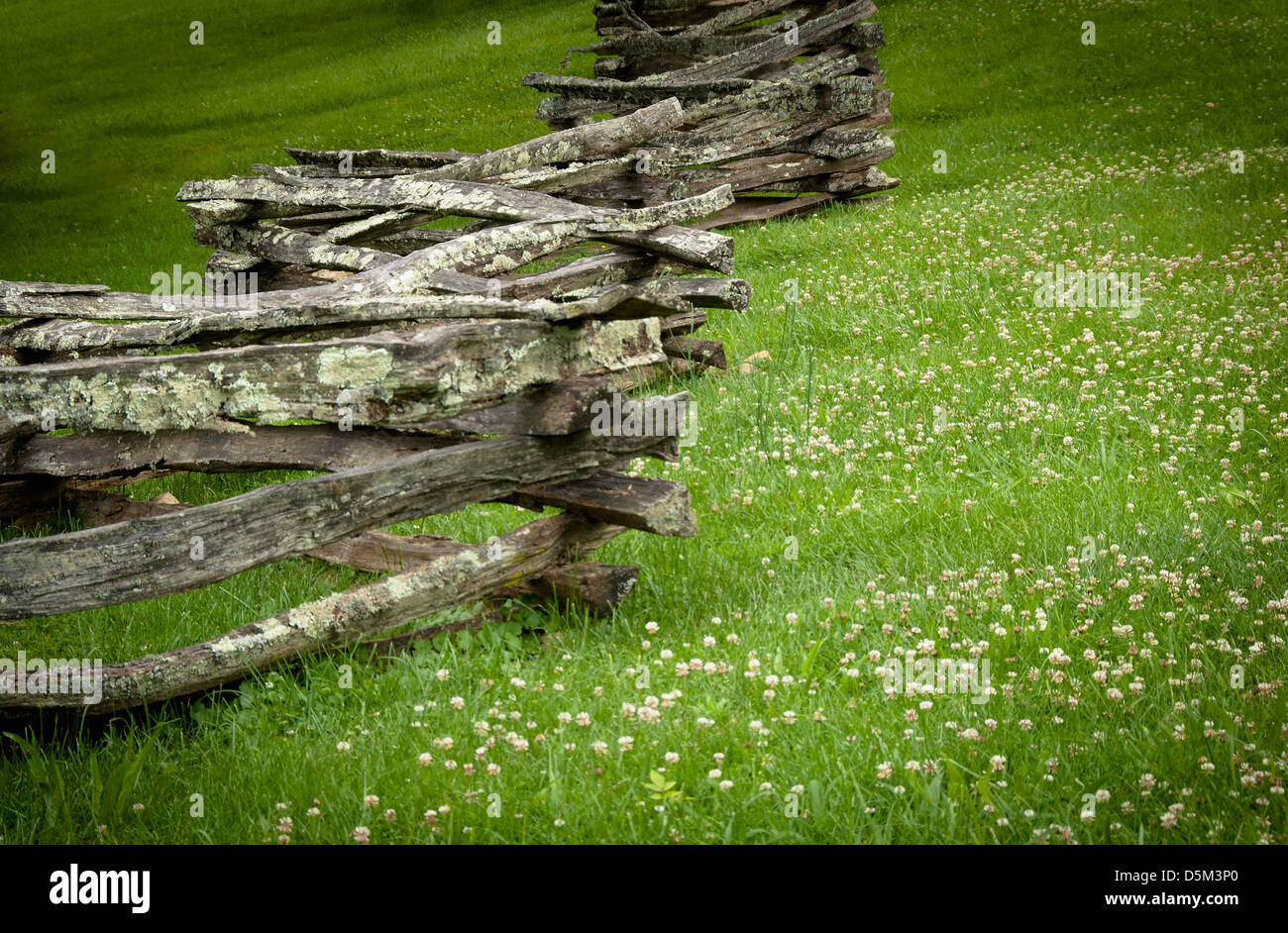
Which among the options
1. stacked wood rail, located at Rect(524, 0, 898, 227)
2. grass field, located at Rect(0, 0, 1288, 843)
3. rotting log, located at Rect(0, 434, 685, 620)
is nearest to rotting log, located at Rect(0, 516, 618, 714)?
grass field, located at Rect(0, 0, 1288, 843)

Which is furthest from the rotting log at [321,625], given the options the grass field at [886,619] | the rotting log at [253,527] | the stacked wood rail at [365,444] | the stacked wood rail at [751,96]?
the stacked wood rail at [751,96]

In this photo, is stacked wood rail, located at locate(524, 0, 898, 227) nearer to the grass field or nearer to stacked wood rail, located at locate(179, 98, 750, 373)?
the grass field

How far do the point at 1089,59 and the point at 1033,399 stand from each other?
16146mm

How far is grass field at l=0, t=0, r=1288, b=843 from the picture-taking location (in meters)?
3.58

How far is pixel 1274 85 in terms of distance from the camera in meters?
16.4

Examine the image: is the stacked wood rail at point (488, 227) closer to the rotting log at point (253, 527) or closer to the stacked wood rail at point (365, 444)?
the stacked wood rail at point (365, 444)

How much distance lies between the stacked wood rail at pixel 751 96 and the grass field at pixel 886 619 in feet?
4.33

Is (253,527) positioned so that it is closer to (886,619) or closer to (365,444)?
(365,444)

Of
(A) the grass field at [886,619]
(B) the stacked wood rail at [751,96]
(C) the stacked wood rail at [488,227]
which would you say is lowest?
(A) the grass field at [886,619]

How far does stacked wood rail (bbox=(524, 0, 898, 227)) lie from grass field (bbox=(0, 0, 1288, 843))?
132 centimetres

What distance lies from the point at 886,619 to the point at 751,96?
849 cm

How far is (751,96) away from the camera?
37.8 ft

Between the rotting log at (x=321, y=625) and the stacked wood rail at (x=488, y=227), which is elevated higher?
the stacked wood rail at (x=488, y=227)

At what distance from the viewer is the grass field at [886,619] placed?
141 inches
